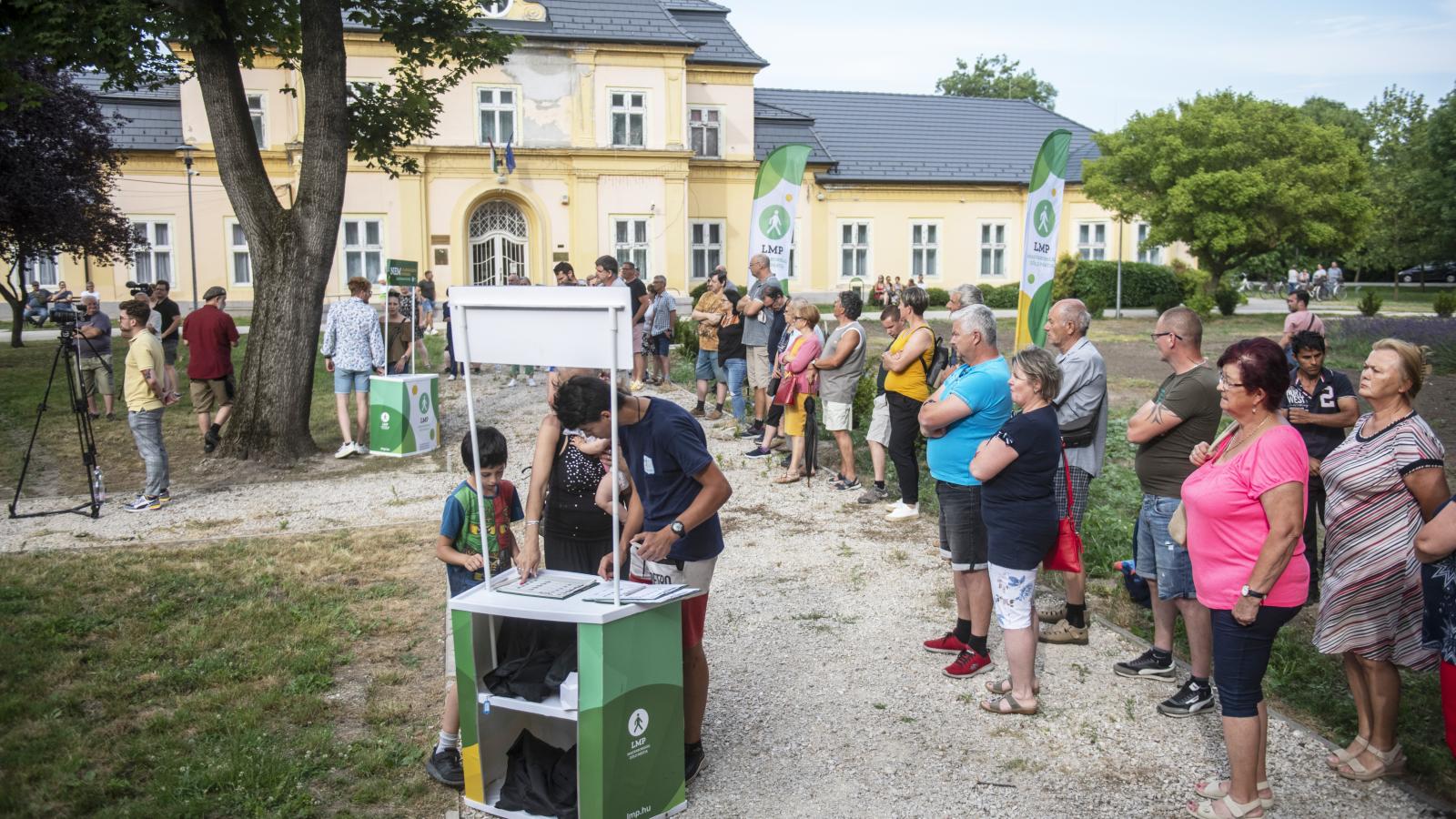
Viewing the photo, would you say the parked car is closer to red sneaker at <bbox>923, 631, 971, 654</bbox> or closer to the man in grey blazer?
the man in grey blazer

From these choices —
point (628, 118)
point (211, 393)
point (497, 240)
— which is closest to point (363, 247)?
point (497, 240)

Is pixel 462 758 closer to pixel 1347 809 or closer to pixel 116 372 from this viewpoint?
pixel 1347 809

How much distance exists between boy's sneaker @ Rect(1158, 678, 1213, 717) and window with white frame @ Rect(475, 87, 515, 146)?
2863 centimetres

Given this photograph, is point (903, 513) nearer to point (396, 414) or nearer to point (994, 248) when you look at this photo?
point (396, 414)

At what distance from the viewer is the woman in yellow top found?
8.20 m

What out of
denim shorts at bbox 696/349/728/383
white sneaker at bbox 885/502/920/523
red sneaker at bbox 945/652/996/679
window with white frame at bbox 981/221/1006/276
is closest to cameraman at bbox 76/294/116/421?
denim shorts at bbox 696/349/728/383

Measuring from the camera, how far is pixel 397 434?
12109 millimetres

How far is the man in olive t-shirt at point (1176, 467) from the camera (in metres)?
5.21

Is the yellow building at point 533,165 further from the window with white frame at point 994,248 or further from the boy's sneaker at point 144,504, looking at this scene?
the boy's sneaker at point 144,504

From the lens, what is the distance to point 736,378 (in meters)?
12.8

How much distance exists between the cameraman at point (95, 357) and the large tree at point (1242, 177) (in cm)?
2833

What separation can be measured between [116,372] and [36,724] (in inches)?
624

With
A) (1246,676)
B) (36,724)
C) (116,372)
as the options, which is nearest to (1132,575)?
(1246,676)

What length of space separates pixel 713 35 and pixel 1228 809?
33626 millimetres
